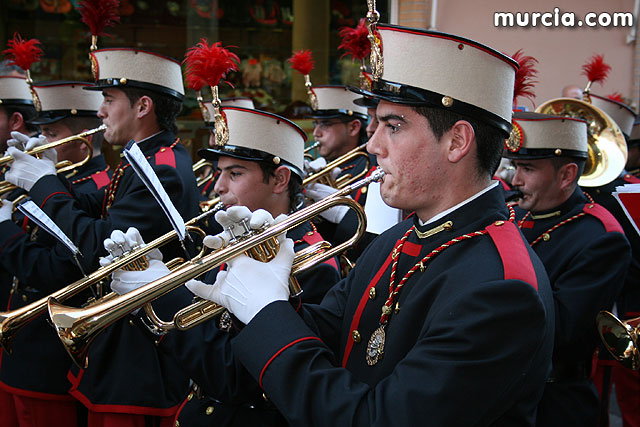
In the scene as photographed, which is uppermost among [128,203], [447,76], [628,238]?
[447,76]

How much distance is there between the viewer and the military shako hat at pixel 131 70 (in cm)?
337

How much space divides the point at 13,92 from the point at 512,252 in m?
4.36

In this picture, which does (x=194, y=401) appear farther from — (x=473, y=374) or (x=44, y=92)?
(x=44, y=92)

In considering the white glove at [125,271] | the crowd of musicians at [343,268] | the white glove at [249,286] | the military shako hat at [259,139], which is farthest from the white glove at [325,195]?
the white glove at [249,286]

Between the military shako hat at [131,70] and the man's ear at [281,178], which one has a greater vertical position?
the military shako hat at [131,70]

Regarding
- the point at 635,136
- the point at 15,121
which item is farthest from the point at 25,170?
the point at 635,136

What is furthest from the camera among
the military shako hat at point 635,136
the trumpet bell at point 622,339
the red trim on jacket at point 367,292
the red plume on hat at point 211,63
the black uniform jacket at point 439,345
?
the military shako hat at point 635,136

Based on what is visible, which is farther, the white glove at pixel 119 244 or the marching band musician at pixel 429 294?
the white glove at pixel 119 244

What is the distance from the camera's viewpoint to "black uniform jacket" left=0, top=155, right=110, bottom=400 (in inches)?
125

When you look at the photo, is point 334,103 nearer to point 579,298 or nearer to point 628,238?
point 628,238

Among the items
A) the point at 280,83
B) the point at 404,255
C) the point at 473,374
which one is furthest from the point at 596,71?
the point at 280,83

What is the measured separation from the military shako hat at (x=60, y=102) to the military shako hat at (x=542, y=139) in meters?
2.65

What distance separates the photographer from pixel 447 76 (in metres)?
1.66

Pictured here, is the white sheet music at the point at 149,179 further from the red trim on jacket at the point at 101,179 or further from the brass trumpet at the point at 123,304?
the red trim on jacket at the point at 101,179
